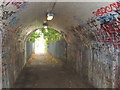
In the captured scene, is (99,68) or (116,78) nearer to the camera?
(116,78)

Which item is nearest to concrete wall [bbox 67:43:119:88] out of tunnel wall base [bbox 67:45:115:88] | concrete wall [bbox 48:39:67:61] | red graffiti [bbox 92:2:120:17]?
tunnel wall base [bbox 67:45:115:88]

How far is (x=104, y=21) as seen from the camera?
5539 mm

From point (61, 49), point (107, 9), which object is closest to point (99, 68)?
point (107, 9)

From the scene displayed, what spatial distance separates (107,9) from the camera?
489 cm

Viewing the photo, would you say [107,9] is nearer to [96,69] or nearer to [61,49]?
[96,69]

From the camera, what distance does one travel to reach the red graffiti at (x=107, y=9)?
176 inches

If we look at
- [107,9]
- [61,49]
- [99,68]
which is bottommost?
[99,68]

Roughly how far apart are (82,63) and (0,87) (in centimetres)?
579

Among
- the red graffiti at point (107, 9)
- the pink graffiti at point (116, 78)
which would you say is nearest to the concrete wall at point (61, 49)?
the pink graffiti at point (116, 78)

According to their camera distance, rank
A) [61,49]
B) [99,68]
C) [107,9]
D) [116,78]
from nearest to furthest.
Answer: [107,9] < [116,78] < [99,68] < [61,49]

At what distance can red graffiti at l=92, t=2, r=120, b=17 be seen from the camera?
4471 mm

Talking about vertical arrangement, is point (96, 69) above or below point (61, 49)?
below

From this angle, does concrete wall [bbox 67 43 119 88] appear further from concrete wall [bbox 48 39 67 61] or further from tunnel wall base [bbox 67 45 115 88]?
concrete wall [bbox 48 39 67 61]

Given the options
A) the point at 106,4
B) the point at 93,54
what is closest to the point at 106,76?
the point at 93,54
